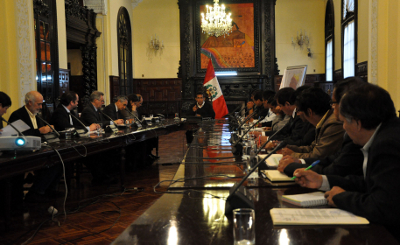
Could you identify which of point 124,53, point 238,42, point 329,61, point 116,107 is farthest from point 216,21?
point 116,107

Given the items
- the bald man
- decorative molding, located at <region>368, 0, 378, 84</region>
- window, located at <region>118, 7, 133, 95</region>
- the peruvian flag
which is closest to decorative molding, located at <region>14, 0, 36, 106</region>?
the bald man

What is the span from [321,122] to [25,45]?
17.6 feet

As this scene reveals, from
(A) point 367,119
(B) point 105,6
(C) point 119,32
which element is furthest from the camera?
(C) point 119,32

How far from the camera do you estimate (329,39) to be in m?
13.0

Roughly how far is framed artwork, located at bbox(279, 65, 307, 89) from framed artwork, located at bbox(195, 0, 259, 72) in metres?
5.44

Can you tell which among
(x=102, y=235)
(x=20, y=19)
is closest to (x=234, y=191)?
(x=102, y=235)

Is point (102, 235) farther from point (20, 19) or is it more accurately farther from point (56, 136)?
point (20, 19)

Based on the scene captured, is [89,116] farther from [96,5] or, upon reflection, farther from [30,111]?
[96,5]

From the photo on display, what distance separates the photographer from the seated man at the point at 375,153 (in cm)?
134

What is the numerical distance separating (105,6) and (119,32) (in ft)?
5.14

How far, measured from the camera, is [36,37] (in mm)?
6852

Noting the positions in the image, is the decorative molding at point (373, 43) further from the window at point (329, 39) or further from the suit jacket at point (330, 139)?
the window at point (329, 39)

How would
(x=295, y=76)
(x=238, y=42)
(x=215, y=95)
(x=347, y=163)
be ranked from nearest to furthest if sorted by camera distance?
(x=347, y=163)
(x=295, y=76)
(x=215, y=95)
(x=238, y=42)

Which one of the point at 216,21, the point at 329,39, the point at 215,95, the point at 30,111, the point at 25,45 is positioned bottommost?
the point at 30,111
